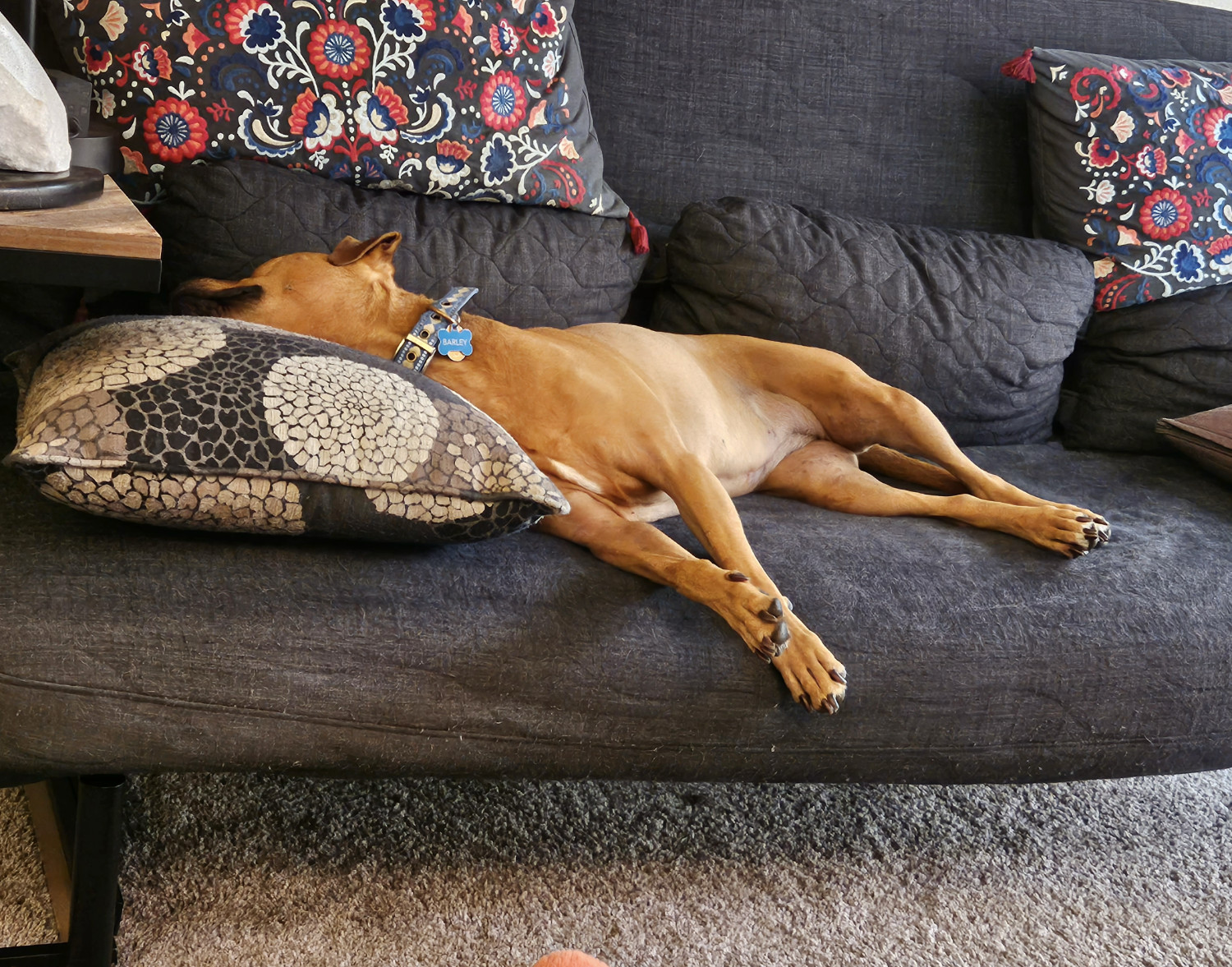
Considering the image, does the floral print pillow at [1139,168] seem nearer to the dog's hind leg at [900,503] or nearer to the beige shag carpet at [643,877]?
the dog's hind leg at [900,503]

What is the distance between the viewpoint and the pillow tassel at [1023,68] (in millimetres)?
2334

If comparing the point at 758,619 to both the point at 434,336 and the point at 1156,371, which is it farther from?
the point at 1156,371

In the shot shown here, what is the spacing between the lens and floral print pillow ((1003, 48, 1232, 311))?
2248mm

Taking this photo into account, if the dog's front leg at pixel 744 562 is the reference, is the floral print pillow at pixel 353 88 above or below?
above

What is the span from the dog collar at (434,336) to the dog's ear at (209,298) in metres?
0.23

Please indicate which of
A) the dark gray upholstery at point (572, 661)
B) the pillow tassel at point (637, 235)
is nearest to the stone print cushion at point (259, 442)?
the dark gray upholstery at point (572, 661)

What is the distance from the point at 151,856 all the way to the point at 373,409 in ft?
2.22

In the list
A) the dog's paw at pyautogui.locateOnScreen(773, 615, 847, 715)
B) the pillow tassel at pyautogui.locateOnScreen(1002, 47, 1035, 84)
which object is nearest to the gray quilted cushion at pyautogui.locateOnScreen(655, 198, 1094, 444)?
the pillow tassel at pyautogui.locateOnScreen(1002, 47, 1035, 84)

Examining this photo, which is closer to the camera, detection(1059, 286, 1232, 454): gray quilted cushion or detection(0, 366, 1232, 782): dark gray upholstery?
detection(0, 366, 1232, 782): dark gray upholstery

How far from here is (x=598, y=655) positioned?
124 cm

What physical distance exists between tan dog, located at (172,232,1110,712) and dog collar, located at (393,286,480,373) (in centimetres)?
3

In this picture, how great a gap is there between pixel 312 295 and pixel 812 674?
0.90 meters

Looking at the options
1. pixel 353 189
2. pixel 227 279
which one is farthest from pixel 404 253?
pixel 227 279

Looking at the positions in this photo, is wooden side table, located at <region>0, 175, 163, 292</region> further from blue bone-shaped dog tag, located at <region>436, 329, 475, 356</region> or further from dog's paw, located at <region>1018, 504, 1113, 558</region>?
dog's paw, located at <region>1018, 504, 1113, 558</region>
